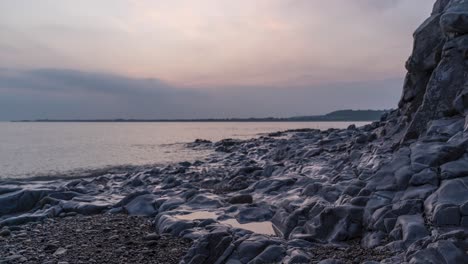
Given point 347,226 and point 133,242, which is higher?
point 347,226

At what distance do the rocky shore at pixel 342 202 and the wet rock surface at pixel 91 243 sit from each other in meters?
0.08

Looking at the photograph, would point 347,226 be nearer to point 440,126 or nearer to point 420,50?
point 440,126

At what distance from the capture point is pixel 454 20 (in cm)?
1166

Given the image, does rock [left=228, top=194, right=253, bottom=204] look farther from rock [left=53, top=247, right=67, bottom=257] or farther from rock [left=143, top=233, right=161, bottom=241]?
rock [left=53, top=247, right=67, bottom=257]

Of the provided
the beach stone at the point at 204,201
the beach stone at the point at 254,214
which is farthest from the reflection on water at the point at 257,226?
the beach stone at the point at 204,201

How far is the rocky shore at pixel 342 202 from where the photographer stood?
6.78m

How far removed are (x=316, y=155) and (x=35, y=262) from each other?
13684mm

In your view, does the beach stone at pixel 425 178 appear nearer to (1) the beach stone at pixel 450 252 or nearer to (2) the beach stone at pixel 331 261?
(1) the beach stone at pixel 450 252

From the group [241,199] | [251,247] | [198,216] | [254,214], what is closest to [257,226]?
[254,214]

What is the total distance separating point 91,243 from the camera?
9.38 meters

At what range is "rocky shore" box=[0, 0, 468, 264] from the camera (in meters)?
6.78

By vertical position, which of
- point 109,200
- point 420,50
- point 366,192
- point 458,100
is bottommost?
point 109,200

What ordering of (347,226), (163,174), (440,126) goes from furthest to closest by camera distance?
(163,174) < (440,126) < (347,226)

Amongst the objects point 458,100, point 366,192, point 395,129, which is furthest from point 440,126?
point 395,129
